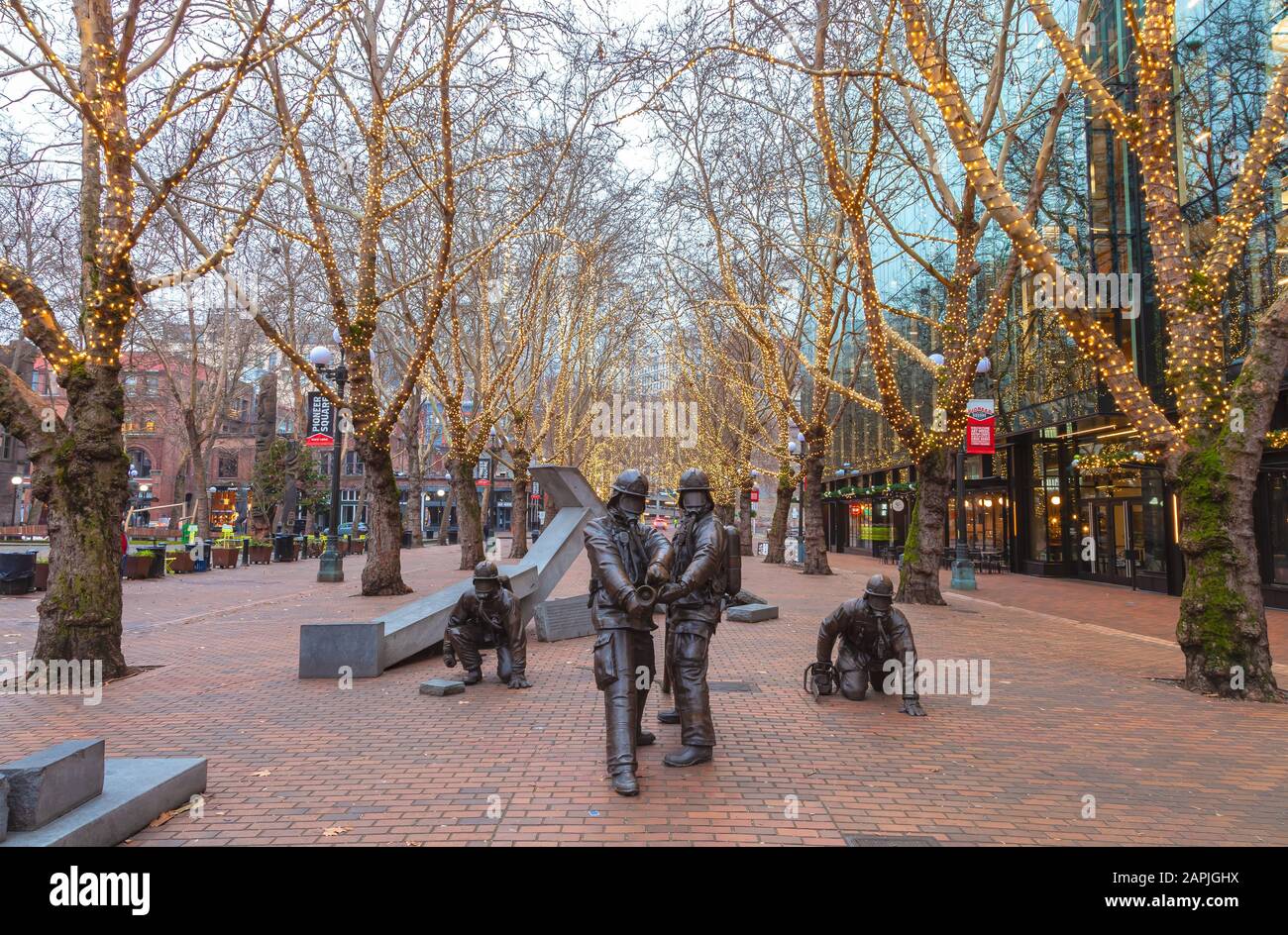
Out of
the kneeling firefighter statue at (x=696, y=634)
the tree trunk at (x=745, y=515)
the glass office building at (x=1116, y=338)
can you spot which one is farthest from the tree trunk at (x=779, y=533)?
the kneeling firefighter statue at (x=696, y=634)

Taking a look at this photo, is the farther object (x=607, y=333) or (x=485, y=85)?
(x=607, y=333)

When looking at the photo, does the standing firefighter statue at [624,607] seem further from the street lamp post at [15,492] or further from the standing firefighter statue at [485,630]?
Answer: the street lamp post at [15,492]

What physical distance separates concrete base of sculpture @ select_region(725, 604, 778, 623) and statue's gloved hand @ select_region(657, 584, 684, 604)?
327 inches

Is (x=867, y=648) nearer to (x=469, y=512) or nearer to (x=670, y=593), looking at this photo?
(x=670, y=593)

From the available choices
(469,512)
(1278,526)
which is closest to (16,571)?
(469,512)

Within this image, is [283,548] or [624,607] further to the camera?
[283,548]

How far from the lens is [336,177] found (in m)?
16.6

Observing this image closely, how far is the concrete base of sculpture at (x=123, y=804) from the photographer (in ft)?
11.3

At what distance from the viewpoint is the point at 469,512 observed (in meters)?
22.3

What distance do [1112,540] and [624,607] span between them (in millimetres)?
21105

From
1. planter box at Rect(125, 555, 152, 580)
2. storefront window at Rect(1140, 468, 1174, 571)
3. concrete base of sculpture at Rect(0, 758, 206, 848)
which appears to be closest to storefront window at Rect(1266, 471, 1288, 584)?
storefront window at Rect(1140, 468, 1174, 571)
